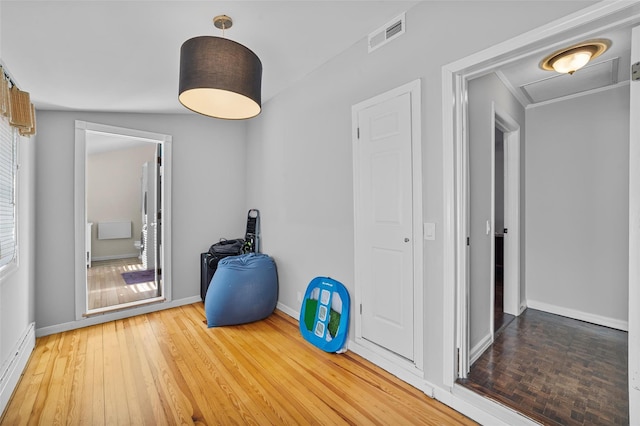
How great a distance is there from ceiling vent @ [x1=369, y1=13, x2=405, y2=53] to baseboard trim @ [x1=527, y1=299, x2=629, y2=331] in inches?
132

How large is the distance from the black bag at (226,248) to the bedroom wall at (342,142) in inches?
14.7

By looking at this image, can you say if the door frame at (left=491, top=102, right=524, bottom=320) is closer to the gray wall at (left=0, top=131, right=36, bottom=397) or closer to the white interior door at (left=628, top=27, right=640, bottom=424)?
the white interior door at (left=628, top=27, right=640, bottom=424)

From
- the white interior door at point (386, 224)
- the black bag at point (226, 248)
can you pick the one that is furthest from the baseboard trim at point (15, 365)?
the white interior door at point (386, 224)

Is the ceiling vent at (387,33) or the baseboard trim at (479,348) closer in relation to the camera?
the ceiling vent at (387,33)

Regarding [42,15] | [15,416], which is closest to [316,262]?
[15,416]

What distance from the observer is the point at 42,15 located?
1.74 metres

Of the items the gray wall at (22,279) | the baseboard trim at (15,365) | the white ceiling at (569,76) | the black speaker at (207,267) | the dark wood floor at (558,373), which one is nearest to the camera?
the dark wood floor at (558,373)

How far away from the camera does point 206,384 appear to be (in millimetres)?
2139

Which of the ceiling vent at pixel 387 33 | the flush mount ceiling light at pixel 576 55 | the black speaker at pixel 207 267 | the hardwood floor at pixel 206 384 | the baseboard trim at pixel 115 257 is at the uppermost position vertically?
the ceiling vent at pixel 387 33

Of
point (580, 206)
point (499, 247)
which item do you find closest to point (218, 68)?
point (580, 206)

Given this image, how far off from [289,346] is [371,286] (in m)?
0.96

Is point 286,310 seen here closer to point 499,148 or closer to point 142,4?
point 142,4

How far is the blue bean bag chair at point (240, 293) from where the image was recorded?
3111 millimetres

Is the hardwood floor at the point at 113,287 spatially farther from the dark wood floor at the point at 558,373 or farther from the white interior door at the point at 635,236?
the white interior door at the point at 635,236
